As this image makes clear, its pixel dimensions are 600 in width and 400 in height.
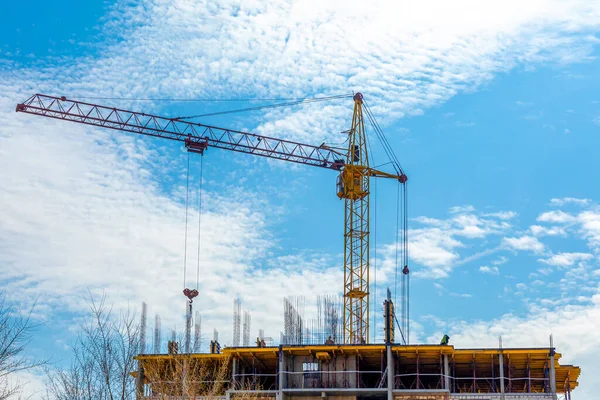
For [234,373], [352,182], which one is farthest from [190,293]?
[352,182]

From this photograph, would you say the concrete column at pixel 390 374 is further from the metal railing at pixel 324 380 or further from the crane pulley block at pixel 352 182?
the crane pulley block at pixel 352 182

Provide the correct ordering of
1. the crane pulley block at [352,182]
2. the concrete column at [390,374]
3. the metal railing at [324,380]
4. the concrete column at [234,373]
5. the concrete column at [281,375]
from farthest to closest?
the crane pulley block at [352,182], the metal railing at [324,380], the concrete column at [234,373], the concrete column at [281,375], the concrete column at [390,374]

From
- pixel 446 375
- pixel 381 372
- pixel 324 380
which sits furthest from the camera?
pixel 324 380

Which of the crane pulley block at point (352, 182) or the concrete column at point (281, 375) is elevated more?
the crane pulley block at point (352, 182)

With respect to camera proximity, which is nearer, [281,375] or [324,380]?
[281,375]

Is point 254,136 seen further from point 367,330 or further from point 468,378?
point 468,378

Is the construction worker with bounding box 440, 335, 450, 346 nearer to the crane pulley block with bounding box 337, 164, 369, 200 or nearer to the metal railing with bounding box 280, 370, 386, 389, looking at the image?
the metal railing with bounding box 280, 370, 386, 389

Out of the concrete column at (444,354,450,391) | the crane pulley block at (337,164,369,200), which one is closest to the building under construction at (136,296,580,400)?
the concrete column at (444,354,450,391)

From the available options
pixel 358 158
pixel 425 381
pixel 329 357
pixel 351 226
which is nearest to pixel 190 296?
pixel 329 357

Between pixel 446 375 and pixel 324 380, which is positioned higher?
pixel 446 375

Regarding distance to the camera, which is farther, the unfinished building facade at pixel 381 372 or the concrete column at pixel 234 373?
the concrete column at pixel 234 373

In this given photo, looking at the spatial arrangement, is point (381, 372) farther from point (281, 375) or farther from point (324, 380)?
point (281, 375)

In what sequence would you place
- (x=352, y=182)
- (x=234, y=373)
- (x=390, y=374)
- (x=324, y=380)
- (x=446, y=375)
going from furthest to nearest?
(x=352, y=182), (x=324, y=380), (x=234, y=373), (x=390, y=374), (x=446, y=375)

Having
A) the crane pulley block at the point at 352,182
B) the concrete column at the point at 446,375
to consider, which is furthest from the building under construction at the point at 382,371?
the crane pulley block at the point at 352,182
